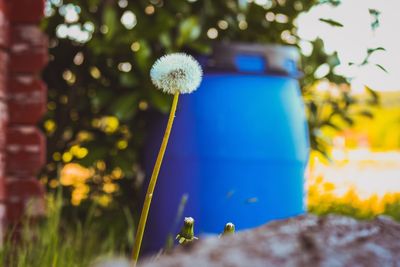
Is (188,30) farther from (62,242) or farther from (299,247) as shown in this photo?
(299,247)

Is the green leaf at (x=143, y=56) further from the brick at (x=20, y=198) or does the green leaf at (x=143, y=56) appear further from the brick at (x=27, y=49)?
the brick at (x=20, y=198)

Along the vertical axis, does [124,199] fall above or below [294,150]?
below

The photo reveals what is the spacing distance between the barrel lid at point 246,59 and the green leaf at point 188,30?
92 millimetres

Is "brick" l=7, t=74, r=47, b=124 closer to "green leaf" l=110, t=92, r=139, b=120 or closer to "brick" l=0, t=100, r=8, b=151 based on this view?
"brick" l=0, t=100, r=8, b=151

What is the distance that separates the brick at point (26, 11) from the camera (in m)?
2.14

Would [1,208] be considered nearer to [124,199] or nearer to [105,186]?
[124,199]

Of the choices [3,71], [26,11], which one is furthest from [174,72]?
[26,11]

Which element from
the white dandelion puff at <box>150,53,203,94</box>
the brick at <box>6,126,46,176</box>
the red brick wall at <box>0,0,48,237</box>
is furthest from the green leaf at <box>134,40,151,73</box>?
the white dandelion puff at <box>150,53,203,94</box>

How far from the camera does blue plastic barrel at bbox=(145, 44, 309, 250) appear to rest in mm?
2301

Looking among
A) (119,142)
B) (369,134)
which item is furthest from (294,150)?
(369,134)

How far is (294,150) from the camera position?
2.39 meters

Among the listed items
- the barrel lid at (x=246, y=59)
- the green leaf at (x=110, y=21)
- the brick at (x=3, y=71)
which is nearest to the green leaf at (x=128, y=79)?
the green leaf at (x=110, y=21)

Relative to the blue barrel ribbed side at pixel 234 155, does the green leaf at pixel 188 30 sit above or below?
above

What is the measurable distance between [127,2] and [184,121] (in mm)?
515
